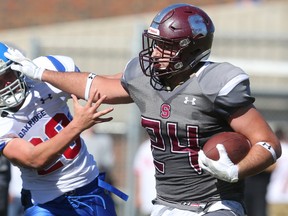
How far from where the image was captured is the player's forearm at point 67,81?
4.96 metres

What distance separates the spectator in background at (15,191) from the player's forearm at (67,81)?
124 inches

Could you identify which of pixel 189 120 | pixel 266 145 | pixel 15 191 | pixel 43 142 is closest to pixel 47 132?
pixel 43 142

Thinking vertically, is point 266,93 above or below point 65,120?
below

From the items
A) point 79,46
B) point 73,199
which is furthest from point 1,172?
point 79,46

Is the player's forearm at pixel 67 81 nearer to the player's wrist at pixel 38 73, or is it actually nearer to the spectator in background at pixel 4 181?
the player's wrist at pixel 38 73

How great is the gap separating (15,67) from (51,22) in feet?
32.1

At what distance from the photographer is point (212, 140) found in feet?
14.4

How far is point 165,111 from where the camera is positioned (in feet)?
15.0

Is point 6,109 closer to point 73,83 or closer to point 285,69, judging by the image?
point 73,83

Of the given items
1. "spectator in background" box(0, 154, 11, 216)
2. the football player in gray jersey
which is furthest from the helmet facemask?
"spectator in background" box(0, 154, 11, 216)

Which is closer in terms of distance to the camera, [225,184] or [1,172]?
[225,184]

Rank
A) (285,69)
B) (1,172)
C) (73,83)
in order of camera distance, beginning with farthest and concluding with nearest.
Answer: (285,69), (1,172), (73,83)

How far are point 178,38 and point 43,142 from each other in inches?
40.1

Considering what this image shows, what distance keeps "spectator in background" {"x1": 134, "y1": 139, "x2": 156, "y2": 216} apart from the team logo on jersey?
12.4ft
